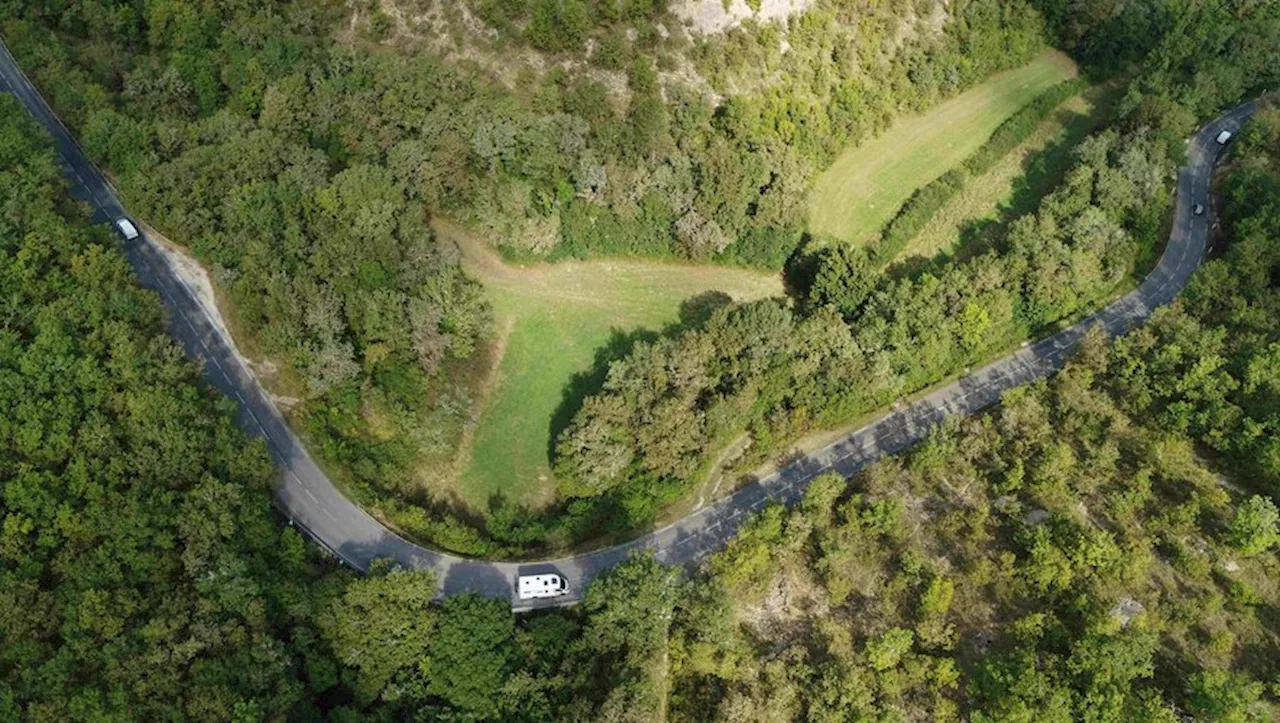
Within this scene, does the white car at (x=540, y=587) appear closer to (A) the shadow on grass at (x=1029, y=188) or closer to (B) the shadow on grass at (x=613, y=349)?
(B) the shadow on grass at (x=613, y=349)

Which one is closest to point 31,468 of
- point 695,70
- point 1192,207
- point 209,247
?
point 209,247

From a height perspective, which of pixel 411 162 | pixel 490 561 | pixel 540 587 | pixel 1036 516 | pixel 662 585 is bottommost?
pixel 662 585

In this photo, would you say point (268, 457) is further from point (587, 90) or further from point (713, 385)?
point (587, 90)

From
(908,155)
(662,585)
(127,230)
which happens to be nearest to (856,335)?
(662,585)

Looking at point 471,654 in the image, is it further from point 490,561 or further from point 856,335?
point 856,335

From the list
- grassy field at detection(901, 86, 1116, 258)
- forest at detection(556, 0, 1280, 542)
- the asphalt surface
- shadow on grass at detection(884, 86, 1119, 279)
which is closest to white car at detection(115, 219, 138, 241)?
the asphalt surface
